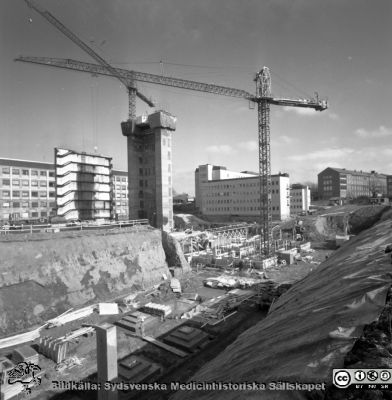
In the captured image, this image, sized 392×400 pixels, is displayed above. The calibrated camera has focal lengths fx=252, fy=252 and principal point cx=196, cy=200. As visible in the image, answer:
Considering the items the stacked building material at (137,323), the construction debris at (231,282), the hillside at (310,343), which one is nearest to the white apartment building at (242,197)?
the construction debris at (231,282)

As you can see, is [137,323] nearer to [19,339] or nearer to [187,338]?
[187,338]

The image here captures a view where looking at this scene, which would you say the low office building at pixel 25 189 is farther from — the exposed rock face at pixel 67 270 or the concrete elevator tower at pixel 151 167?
the exposed rock face at pixel 67 270

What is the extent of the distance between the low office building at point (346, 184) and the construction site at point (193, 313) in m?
63.3

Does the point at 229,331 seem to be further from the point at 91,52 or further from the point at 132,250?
the point at 91,52

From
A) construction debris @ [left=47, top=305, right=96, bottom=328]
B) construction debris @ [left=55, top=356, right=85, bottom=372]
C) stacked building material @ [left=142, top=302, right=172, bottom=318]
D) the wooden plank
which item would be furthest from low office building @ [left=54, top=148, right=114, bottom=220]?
the wooden plank

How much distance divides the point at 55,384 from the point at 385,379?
1322 centimetres

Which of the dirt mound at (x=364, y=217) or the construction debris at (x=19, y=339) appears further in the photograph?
the dirt mound at (x=364, y=217)

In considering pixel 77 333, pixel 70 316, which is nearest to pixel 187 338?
pixel 77 333

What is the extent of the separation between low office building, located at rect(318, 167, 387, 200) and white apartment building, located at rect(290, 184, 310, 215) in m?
25.9

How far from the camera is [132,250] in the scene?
2502 cm

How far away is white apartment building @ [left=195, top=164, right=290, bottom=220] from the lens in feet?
219

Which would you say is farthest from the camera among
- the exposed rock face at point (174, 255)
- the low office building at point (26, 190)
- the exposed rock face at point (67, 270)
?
the low office building at point (26, 190)

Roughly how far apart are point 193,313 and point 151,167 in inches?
1412

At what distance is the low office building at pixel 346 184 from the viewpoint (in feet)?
317
